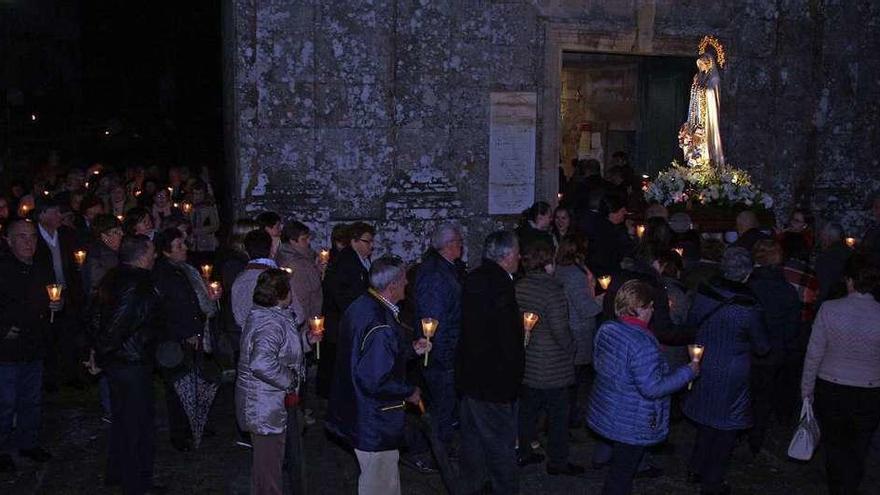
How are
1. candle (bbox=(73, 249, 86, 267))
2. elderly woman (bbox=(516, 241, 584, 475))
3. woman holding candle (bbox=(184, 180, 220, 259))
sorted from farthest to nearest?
woman holding candle (bbox=(184, 180, 220, 259)), candle (bbox=(73, 249, 86, 267)), elderly woman (bbox=(516, 241, 584, 475))

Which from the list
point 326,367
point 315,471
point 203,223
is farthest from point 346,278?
point 203,223

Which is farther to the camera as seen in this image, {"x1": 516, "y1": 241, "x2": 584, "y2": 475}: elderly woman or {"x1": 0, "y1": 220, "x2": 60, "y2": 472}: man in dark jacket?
{"x1": 0, "y1": 220, "x2": 60, "y2": 472}: man in dark jacket

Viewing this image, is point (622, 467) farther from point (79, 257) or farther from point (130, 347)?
point (79, 257)

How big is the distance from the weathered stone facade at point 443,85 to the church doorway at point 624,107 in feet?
2.53

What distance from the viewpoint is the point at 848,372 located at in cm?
622

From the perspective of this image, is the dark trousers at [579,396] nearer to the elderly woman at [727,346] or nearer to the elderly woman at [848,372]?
the elderly woman at [727,346]

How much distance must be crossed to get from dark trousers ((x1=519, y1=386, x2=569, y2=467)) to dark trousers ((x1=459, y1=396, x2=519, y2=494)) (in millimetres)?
600

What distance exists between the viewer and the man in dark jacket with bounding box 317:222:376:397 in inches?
311

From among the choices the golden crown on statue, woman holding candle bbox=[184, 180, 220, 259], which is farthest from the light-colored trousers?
the golden crown on statue

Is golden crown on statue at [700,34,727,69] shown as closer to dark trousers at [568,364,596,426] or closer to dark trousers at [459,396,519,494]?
dark trousers at [568,364,596,426]

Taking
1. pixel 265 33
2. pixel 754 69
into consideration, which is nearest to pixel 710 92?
pixel 754 69

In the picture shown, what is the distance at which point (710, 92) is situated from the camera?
13016 millimetres

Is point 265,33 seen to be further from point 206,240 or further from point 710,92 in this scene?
point 710,92

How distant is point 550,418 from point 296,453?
1874 mm
